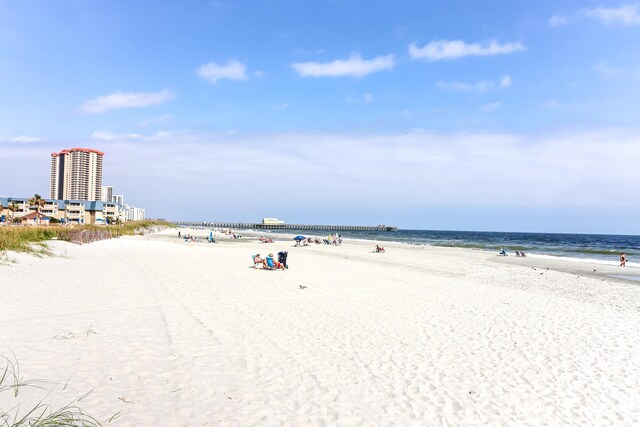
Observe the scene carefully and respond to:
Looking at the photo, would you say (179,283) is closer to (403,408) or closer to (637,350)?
(403,408)

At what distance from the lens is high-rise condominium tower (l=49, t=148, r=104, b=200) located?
5472 inches

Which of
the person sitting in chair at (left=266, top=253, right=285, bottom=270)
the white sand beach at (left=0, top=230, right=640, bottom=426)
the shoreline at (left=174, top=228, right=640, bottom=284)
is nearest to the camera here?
the white sand beach at (left=0, top=230, right=640, bottom=426)

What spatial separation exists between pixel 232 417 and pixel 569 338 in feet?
22.7

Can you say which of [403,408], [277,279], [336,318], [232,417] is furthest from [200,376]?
[277,279]

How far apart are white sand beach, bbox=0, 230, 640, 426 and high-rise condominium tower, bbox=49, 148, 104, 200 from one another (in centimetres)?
14753

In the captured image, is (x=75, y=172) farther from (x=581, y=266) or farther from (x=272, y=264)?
(x=581, y=266)

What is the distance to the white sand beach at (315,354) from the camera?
4340 millimetres

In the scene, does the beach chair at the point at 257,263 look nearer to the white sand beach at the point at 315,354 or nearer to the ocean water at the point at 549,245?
the white sand beach at the point at 315,354

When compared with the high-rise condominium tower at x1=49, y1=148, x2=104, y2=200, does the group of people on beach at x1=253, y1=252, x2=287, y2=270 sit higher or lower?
lower

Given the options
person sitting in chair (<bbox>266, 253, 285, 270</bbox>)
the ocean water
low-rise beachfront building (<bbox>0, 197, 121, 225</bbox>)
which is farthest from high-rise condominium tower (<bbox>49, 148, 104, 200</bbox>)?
person sitting in chair (<bbox>266, 253, 285, 270</bbox>)

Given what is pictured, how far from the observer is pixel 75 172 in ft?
461

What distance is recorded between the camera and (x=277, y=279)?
14.3 metres

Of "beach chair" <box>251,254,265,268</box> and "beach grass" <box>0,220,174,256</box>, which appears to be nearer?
"beach grass" <box>0,220,174,256</box>

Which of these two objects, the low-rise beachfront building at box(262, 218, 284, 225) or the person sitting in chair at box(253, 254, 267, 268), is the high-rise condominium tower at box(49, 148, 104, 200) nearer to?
the low-rise beachfront building at box(262, 218, 284, 225)
